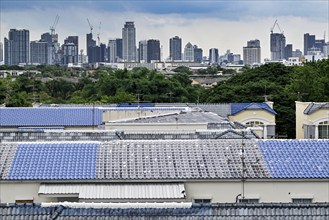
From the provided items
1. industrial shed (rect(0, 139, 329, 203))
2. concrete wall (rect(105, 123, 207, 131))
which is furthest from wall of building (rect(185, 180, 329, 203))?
concrete wall (rect(105, 123, 207, 131))

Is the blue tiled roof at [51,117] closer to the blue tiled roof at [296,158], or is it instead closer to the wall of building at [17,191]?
the blue tiled roof at [296,158]

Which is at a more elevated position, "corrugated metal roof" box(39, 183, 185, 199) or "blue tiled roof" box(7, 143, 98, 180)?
"blue tiled roof" box(7, 143, 98, 180)

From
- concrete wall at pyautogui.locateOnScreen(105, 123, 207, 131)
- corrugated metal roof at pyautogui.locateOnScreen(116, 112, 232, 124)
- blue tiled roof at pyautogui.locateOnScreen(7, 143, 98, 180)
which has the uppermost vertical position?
corrugated metal roof at pyautogui.locateOnScreen(116, 112, 232, 124)

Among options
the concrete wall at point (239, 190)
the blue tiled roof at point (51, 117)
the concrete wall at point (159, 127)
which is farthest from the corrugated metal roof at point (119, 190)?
the blue tiled roof at point (51, 117)

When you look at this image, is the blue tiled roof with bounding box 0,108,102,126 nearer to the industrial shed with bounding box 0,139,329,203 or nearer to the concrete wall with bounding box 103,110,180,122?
the concrete wall with bounding box 103,110,180,122

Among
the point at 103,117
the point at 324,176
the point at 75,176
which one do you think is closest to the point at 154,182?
the point at 75,176

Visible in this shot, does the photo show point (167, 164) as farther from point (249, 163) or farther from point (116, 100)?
point (116, 100)

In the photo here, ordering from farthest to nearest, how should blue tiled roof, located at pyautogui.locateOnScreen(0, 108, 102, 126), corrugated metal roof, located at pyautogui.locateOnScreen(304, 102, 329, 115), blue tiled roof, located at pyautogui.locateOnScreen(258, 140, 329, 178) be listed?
1. corrugated metal roof, located at pyautogui.locateOnScreen(304, 102, 329, 115)
2. blue tiled roof, located at pyautogui.locateOnScreen(0, 108, 102, 126)
3. blue tiled roof, located at pyautogui.locateOnScreen(258, 140, 329, 178)
